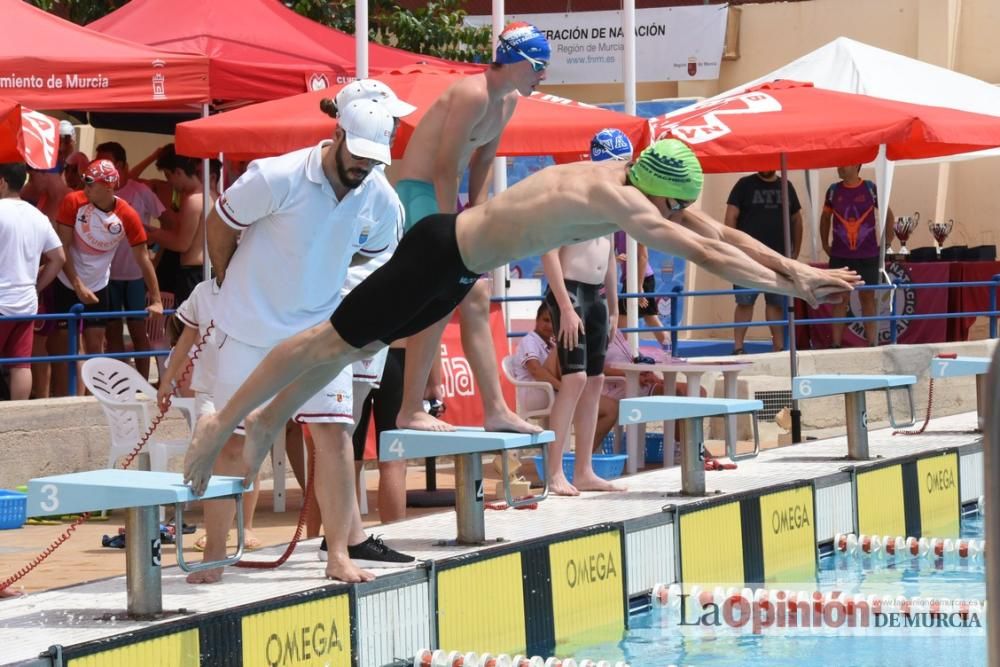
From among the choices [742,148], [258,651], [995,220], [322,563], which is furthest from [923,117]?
[995,220]

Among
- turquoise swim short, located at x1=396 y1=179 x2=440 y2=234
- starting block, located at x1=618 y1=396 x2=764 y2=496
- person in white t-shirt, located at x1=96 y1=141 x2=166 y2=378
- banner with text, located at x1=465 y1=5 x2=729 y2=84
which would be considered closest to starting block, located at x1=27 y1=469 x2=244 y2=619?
turquoise swim short, located at x1=396 y1=179 x2=440 y2=234

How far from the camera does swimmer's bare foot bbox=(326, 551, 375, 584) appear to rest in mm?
5316

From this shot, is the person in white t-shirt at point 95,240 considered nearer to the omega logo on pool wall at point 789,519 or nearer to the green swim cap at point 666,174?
the omega logo on pool wall at point 789,519

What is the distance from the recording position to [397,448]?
6133 mm

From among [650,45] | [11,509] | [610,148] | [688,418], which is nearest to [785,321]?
[688,418]

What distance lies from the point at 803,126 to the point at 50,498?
6691 millimetres

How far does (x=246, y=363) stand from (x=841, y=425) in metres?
8.80

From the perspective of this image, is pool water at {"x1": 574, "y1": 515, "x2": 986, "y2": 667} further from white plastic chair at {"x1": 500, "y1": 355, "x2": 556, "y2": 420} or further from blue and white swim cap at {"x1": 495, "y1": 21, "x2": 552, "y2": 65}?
white plastic chair at {"x1": 500, "y1": 355, "x2": 556, "y2": 420}

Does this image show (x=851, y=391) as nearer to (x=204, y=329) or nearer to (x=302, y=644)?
(x=204, y=329)

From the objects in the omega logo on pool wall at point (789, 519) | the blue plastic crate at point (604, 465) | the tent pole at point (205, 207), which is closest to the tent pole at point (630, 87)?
the blue plastic crate at point (604, 465)

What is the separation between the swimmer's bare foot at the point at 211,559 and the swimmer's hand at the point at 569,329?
8.20 ft

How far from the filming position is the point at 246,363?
213 inches

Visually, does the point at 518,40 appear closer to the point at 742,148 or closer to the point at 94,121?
the point at 742,148

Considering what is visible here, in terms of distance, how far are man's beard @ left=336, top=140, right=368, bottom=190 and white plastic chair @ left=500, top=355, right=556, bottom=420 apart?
4302 millimetres
